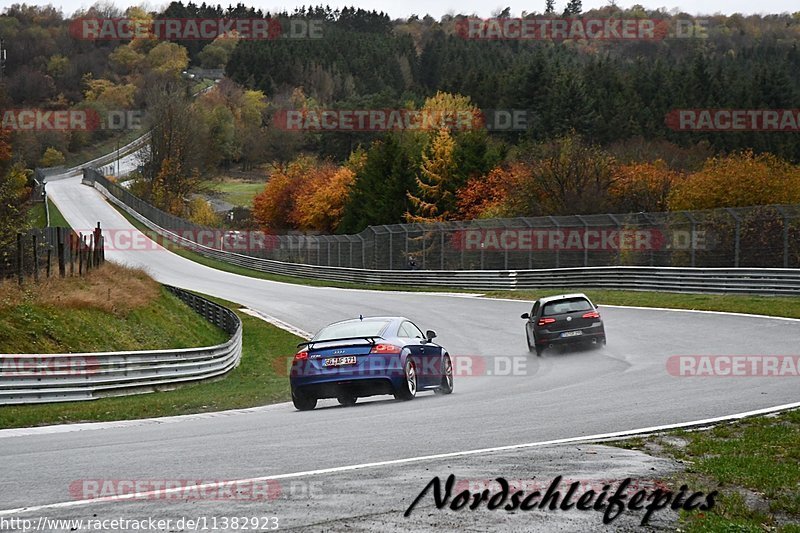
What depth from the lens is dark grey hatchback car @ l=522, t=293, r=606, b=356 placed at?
23547mm

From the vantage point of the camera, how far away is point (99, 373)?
64.6 feet

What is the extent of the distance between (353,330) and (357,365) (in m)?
0.85

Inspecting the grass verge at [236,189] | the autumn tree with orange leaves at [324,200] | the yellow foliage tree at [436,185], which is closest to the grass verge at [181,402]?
the yellow foliage tree at [436,185]

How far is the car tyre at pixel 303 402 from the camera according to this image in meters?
15.5

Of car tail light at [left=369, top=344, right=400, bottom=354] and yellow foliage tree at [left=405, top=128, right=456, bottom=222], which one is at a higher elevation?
car tail light at [left=369, top=344, right=400, bottom=354]

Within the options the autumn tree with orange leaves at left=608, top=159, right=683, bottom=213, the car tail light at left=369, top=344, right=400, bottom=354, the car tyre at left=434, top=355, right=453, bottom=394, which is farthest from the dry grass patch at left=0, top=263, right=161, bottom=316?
the autumn tree with orange leaves at left=608, top=159, right=683, bottom=213

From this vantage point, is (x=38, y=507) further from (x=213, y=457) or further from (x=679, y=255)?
(x=679, y=255)

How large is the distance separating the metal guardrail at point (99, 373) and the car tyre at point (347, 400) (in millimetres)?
5440

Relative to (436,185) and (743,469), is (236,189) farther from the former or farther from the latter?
(743,469)

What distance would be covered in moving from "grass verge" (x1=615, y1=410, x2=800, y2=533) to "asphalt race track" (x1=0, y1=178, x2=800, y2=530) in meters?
0.97

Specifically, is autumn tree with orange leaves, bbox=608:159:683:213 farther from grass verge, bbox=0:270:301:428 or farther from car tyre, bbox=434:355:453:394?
car tyre, bbox=434:355:453:394

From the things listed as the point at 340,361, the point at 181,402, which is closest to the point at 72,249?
the point at 181,402

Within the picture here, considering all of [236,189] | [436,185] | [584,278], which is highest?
[436,185]

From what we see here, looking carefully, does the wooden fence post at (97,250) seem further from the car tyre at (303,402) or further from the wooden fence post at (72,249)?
the car tyre at (303,402)
